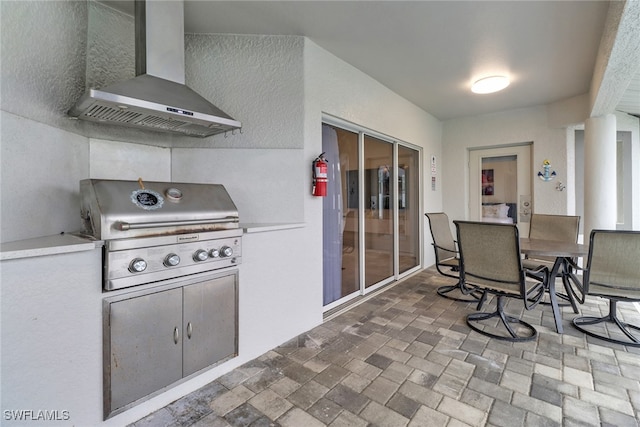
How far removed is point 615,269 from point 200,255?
10.6ft

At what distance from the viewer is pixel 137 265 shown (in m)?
1.56

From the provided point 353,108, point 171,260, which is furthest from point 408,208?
point 171,260

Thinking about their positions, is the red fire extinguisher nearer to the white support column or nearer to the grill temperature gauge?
the grill temperature gauge

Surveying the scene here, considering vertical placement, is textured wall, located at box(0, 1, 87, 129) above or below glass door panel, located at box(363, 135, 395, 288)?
above

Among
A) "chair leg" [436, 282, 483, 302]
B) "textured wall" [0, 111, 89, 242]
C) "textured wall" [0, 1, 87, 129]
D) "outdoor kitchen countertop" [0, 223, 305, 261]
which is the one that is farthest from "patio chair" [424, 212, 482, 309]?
"textured wall" [0, 1, 87, 129]

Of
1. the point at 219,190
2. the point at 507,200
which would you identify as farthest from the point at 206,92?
the point at 507,200

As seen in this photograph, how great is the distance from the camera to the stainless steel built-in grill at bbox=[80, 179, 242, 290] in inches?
59.3

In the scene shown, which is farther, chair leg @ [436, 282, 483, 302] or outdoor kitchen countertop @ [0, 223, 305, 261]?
chair leg @ [436, 282, 483, 302]

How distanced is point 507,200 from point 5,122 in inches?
241

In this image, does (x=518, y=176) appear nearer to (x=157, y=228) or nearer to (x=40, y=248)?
(x=157, y=228)

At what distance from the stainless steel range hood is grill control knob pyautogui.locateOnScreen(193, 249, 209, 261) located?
2.93 ft

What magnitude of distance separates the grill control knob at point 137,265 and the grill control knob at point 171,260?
11 centimetres

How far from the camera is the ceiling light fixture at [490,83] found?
341 centimetres

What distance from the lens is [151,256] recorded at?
1.63 m
